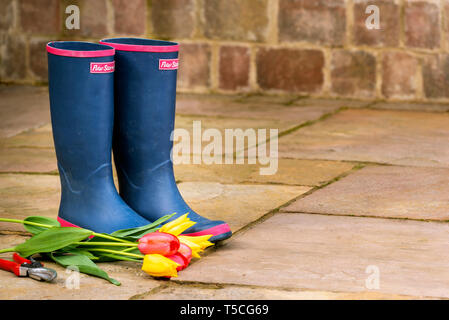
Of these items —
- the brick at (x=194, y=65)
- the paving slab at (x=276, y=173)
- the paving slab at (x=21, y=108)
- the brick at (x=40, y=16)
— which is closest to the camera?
the paving slab at (x=276, y=173)

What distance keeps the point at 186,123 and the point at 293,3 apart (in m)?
1.20

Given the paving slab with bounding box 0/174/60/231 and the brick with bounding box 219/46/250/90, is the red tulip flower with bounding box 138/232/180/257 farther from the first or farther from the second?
the brick with bounding box 219/46/250/90

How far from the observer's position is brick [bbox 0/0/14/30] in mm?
5637

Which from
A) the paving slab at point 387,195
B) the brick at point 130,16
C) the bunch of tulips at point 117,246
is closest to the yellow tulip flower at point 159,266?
the bunch of tulips at point 117,246

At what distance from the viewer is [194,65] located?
17.9 ft

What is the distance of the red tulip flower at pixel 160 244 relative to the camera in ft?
6.75

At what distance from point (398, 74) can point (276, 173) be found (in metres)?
2.05

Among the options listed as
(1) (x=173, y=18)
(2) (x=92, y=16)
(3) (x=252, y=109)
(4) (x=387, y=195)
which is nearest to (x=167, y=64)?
(4) (x=387, y=195)

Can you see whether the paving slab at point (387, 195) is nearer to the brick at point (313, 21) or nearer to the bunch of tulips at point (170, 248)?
the bunch of tulips at point (170, 248)

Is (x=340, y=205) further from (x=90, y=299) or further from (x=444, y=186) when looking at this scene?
(x=90, y=299)

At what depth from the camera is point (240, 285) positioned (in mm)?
1996

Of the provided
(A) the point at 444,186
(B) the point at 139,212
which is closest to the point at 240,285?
(B) the point at 139,212

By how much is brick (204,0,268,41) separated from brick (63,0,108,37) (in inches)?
25.4

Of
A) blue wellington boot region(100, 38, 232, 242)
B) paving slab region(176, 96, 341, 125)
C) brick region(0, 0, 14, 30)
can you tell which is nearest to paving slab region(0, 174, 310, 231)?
blue wellington boot region(100, 38, 232, 242)
